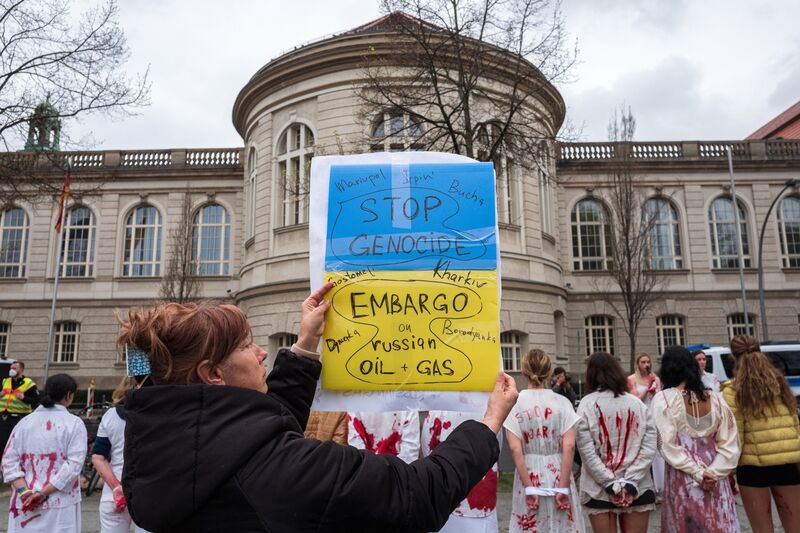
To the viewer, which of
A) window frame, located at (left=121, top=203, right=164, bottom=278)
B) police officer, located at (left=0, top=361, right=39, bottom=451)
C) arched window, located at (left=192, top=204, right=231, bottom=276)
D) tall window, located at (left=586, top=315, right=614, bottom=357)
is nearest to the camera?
police officer, located at (left=0, top=361, right=39, bottom=451)

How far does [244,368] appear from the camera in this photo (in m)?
1.79

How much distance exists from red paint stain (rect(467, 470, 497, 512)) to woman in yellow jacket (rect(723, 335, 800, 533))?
2247 millimetres

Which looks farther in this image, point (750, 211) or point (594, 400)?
point (750, 211)

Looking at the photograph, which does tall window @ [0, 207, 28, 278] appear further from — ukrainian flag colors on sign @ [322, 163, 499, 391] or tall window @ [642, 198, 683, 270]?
ukrainian flag colors on sign @ [322, 163, 499, 391]

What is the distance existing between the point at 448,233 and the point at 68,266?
31.3 m

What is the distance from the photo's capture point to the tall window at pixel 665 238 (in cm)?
2806

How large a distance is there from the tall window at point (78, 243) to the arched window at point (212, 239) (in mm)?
5339

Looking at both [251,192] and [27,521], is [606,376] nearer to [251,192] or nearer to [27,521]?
[27,521]

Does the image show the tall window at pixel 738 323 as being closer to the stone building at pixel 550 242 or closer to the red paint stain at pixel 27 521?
the stone building at pixel 550 242

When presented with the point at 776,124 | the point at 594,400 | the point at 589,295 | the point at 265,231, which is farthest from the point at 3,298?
the point at 776,124

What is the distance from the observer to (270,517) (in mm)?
1437

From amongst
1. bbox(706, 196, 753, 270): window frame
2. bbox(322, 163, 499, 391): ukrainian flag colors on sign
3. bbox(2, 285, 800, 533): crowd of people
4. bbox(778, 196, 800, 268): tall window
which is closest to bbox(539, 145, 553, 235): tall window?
bbox(706, 196, 753, 270): window frame

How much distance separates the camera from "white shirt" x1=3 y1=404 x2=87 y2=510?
16.0 feet

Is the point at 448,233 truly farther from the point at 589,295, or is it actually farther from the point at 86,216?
the point at 86,216
